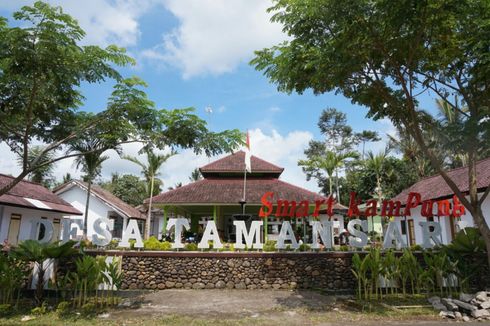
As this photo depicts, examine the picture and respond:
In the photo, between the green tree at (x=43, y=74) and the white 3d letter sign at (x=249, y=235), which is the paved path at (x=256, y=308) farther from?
the green tree at (x=43, y=74)

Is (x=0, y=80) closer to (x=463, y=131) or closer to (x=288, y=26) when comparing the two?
(x=288, y=26)

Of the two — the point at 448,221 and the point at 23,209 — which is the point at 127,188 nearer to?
the point at 23,209

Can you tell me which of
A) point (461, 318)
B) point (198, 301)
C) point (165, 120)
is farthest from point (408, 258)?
point (165, 120)

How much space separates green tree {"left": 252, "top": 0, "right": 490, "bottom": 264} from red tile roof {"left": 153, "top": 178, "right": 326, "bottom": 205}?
9.48 meters

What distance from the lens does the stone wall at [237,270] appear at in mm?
11586

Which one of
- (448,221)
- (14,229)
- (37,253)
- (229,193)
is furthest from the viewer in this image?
(229,193)

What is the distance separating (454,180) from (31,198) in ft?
83.0

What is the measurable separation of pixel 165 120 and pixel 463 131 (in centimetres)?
772

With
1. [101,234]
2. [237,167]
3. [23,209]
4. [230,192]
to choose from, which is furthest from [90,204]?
[101,234]

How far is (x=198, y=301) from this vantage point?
977 centimetres

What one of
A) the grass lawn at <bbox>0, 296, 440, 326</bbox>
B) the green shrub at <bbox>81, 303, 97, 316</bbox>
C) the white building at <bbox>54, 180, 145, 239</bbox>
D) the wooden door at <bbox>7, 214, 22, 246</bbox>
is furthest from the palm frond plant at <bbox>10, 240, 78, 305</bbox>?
the white building at <bbox>54, 180, 145, 239</bbox>

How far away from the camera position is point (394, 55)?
385 inches

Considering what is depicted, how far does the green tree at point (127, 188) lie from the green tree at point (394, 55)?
137 ft

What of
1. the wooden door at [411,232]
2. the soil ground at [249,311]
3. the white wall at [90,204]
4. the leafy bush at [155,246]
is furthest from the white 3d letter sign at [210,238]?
the white wall at [90,204]
